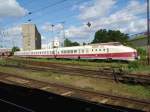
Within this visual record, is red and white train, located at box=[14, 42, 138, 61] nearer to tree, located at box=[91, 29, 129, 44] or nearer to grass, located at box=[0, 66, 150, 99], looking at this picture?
grass, located at box=[0, 66, 150, 99]

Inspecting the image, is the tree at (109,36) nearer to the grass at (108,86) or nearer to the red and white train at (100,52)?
the red and white train at (100,52)

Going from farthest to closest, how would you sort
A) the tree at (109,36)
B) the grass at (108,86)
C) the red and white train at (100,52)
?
the tree at (109,36) < the red and white train at (100,52) < the grass at (108,86)

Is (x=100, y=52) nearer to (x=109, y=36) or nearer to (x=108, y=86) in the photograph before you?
(x=108, y=86)

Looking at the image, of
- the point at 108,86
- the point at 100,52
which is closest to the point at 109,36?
the point at 100,52

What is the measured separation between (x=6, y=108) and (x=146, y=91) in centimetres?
756

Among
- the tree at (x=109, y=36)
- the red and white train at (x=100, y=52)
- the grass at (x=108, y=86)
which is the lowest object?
the grass at (x=108, y=86)

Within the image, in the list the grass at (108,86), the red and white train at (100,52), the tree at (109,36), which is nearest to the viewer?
the grass at (108,86)

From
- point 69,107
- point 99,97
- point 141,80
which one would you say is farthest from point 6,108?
point 141,80

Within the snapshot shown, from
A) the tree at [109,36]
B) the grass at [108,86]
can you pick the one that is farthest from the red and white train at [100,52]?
the tree at [109,36]

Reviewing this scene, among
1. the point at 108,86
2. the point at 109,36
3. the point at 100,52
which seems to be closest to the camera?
the point at 108,86

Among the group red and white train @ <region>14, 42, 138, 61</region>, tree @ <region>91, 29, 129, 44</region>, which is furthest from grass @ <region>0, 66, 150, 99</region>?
tree @ <region>91, 29, 129, 44</region>

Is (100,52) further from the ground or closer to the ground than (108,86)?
further from the ground

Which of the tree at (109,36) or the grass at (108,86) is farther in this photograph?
the tree at (109,36)

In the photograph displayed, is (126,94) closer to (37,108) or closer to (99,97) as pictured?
(99,97)
